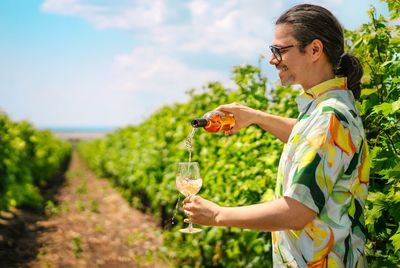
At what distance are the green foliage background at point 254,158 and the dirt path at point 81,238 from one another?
1.59 ft

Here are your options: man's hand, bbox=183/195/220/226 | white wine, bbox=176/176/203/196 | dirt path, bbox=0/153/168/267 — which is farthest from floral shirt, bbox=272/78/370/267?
dirt path, bbox=0/153/168/267

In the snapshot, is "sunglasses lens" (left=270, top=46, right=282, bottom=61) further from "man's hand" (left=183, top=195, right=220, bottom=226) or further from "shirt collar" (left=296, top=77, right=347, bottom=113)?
"man's hand" (left=183, top=195, right=220, bottom=226)

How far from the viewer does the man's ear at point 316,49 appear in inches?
86.0

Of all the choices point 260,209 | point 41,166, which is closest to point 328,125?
point 260,209

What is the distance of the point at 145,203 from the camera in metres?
11.1

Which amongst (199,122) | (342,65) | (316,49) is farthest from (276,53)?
(199,122)

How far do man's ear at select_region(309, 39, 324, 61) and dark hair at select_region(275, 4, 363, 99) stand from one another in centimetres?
2

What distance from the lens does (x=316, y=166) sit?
6.47 feet

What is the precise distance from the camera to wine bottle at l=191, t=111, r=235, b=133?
9.69ft

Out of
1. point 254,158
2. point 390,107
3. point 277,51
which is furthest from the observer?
point 254,158

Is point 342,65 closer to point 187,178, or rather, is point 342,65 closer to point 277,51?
point 277,51

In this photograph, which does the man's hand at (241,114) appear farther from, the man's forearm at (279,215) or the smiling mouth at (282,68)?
the man's forearm at (279,215)

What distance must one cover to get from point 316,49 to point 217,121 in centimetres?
94

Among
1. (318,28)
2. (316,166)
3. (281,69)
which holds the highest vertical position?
(318,28)
